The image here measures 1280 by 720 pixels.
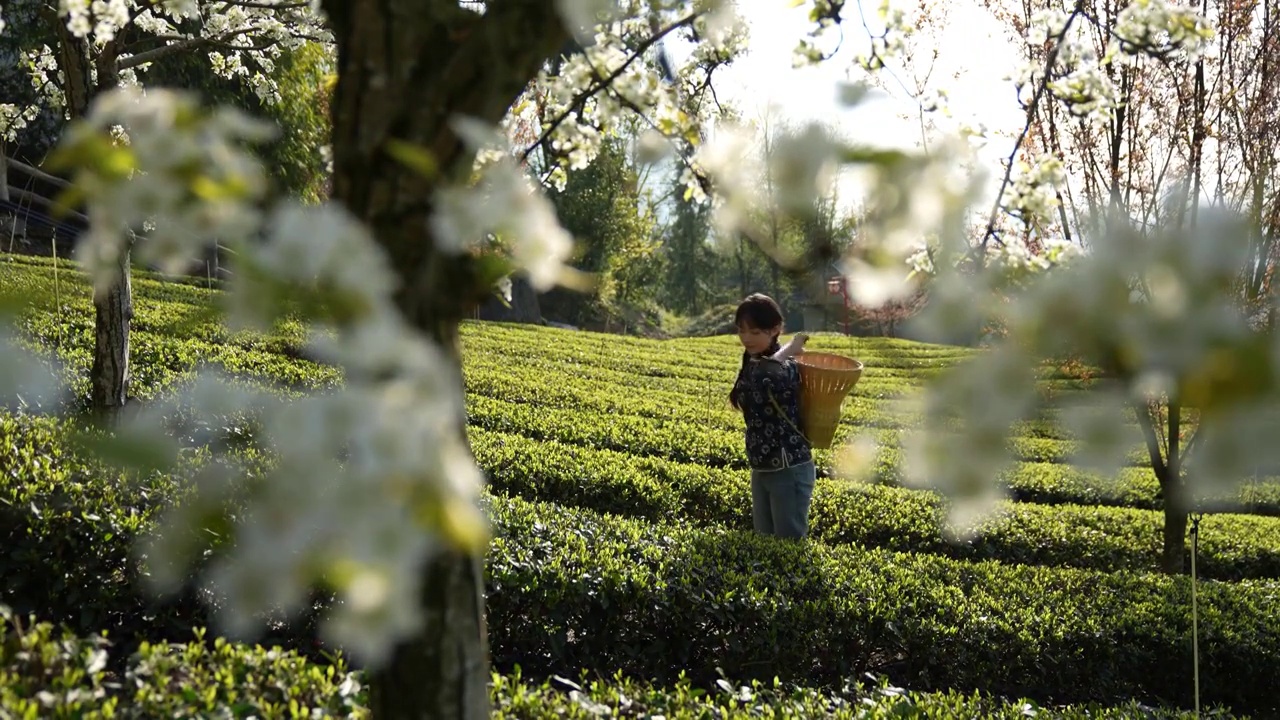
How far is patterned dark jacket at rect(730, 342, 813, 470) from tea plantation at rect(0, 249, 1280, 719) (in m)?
0.42

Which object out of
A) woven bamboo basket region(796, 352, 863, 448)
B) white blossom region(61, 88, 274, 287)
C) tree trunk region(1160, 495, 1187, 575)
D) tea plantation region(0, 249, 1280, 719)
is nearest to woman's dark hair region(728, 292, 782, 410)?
woven bamboo basket region(796, 352, 863, 448)

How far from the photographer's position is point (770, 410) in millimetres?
4391

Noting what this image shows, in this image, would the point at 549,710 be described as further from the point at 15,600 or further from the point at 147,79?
the point at 147,79

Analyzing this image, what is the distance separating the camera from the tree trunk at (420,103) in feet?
3.57

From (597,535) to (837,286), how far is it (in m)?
2.77

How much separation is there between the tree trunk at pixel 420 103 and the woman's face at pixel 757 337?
316 centimetres

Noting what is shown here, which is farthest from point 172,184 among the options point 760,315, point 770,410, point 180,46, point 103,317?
point 180,46

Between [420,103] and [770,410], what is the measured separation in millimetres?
3460

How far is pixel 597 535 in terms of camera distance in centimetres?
414

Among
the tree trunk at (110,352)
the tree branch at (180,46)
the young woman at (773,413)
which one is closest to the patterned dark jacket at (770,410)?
the young woman at (773,413)

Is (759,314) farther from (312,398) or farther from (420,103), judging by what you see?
(312,398)

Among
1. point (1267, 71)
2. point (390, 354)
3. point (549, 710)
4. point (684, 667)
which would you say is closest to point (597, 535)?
point (684, 667)

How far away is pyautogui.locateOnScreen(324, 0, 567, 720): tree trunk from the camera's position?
3.57 feet

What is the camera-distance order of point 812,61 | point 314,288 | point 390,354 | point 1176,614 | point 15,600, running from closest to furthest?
1. point 390,354
2. point 314,288
3. point 812,61
4. point 15,600
5. point 1176,614
